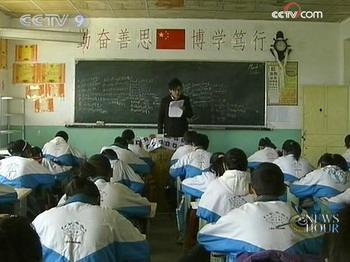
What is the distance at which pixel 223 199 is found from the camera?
132 inches

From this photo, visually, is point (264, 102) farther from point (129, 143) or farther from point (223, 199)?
point (223, 199)

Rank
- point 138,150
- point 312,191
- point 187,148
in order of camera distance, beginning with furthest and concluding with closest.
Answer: point 138,150 < point 187,148 < point 312,191

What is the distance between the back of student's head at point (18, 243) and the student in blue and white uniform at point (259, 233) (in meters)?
1.30

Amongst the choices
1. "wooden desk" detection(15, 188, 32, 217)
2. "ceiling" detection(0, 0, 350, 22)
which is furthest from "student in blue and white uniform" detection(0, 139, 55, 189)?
"ceiling" detection(0, 0, 350, 22)

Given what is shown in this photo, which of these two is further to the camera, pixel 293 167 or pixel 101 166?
pixel 293 167

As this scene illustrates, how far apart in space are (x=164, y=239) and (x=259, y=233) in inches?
143

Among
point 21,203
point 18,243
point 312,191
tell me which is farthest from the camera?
point 312,191

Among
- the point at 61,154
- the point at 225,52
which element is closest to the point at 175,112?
the point at 225,52

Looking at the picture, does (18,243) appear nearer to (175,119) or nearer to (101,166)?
(101,166)

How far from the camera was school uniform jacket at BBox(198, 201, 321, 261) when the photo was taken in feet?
7.62

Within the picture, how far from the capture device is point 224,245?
8.06 ft

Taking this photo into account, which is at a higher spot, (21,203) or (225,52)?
(225,52)

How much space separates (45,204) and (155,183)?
7.33 feet

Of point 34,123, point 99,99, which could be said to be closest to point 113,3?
point 99,99
